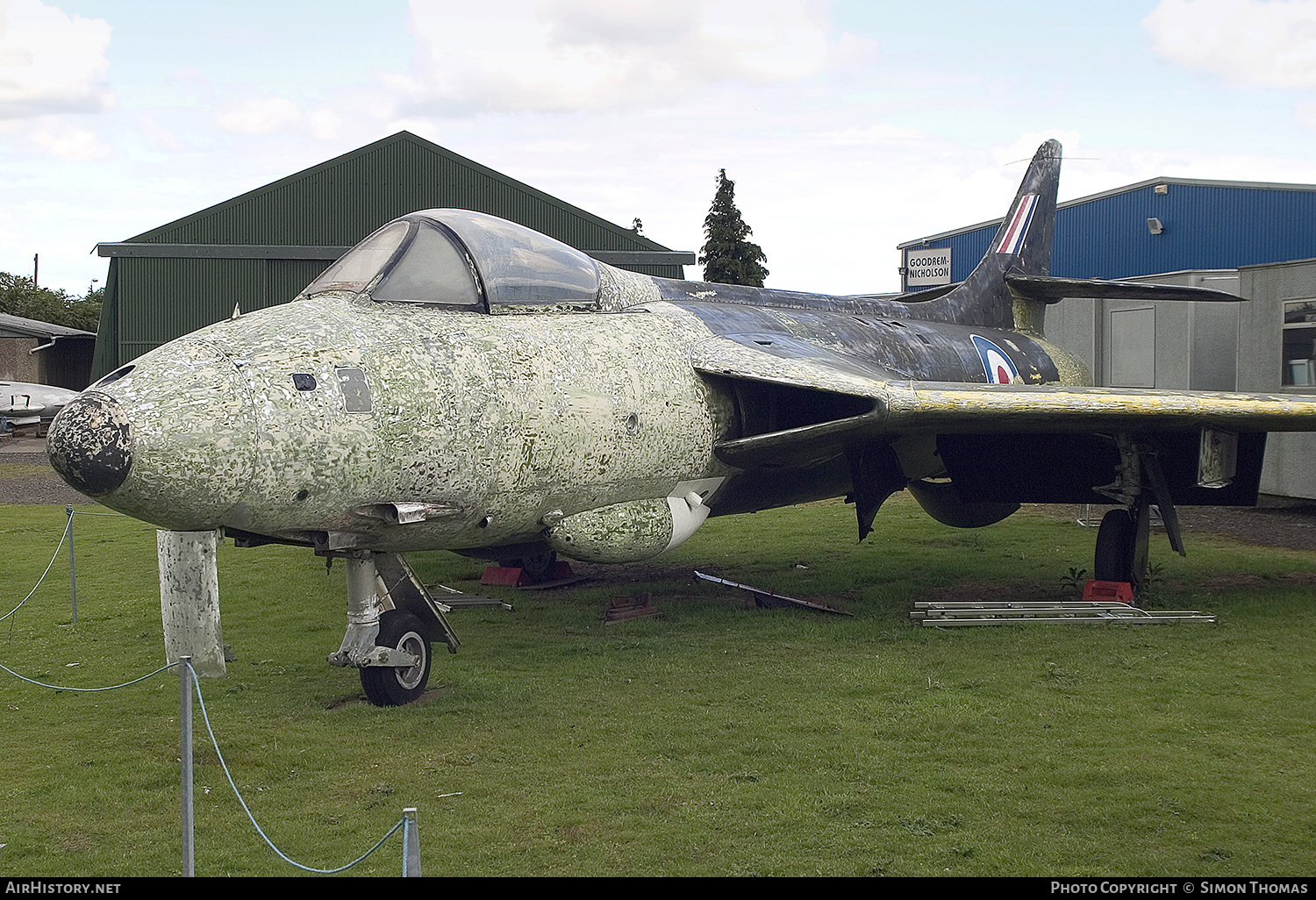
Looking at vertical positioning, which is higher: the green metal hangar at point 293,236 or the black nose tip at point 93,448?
the green metal hangar at point 293,236

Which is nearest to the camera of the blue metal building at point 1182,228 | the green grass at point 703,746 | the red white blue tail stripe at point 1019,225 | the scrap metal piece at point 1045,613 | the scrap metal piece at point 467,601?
the green grass at point 703,746

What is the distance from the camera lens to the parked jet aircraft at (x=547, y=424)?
19.4ft

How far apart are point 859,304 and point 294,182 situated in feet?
61.3

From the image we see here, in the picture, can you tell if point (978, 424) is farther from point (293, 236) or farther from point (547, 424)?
point (293, 236)

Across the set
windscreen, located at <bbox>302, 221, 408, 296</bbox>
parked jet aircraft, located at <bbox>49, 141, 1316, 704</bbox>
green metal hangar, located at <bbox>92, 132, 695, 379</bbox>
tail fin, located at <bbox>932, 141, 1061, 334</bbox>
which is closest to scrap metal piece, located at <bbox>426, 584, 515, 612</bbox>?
parked jet aircraft, located at <bbox>49, 141, 1316, 704</bbox>

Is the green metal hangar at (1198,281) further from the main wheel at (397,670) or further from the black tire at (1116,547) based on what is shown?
the main wheel at (397,670)

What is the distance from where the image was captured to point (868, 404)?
8.83m

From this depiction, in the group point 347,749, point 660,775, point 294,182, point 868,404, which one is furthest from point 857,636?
point 294,182

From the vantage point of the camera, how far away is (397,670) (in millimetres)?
7055

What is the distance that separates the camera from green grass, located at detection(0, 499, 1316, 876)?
4.84m

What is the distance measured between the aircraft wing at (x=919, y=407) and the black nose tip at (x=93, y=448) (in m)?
4.18

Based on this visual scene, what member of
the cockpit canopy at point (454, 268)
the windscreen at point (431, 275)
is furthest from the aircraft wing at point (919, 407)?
the windscreen at point (431, 275)

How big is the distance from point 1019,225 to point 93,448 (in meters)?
11.4

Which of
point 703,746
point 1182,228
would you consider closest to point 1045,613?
point 703,746
